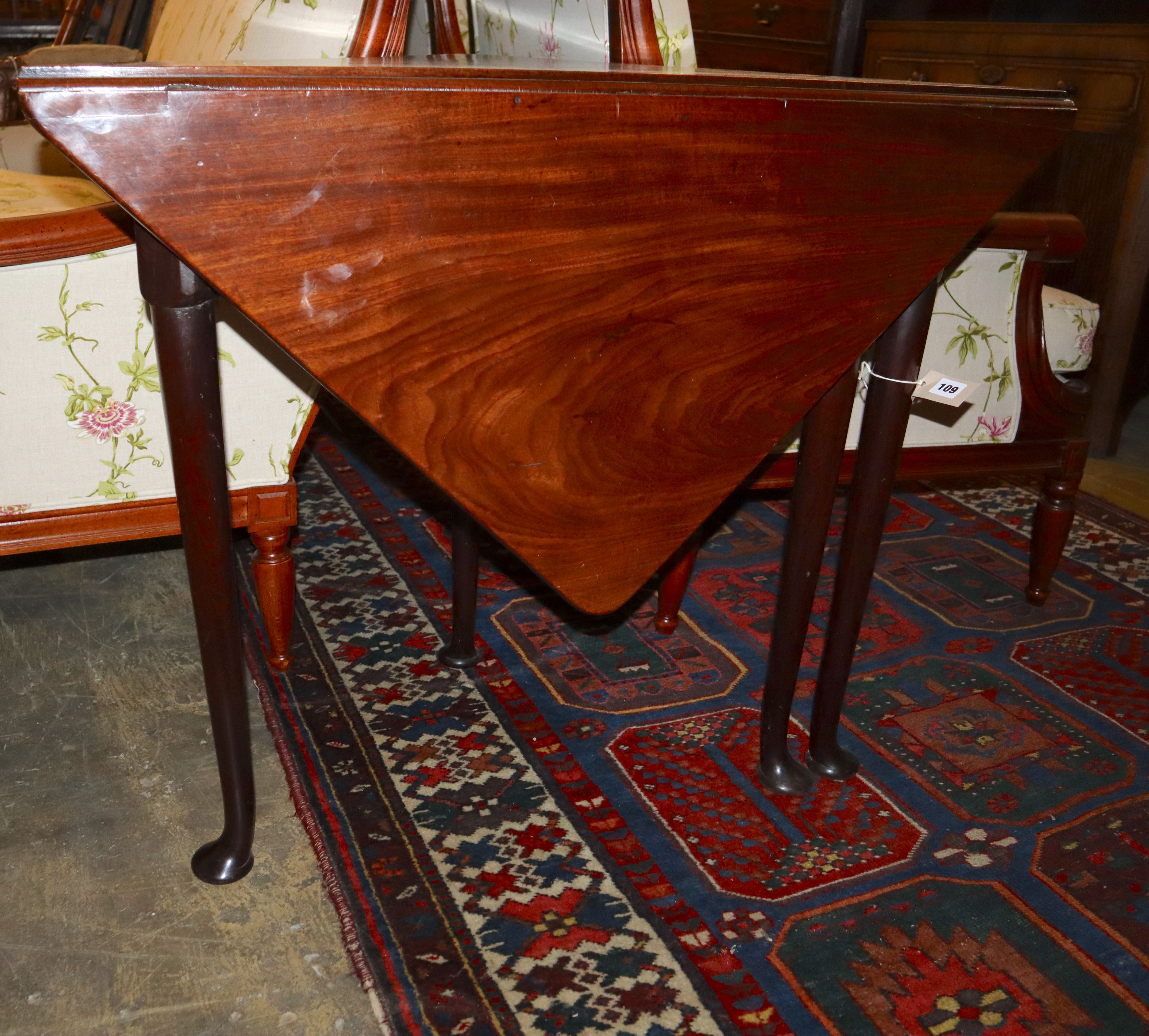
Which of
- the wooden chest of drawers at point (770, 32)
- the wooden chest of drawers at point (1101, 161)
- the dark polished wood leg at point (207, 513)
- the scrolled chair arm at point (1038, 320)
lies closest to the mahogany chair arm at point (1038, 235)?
the scrolled chair arm at point (1038, 320)

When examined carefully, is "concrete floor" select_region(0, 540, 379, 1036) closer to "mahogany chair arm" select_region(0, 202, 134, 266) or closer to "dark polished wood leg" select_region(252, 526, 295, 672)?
"dark polished wood leg" select_region(252, 526, 295, 672)

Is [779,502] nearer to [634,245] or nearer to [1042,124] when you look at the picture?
[1042,124]

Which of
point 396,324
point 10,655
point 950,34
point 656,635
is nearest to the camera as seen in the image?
point 396,324

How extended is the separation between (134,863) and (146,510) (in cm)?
41

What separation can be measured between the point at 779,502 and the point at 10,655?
1.37 meters

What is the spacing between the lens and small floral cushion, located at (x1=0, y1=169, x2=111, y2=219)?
1784 mm

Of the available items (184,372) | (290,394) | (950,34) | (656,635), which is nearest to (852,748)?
(656,635)

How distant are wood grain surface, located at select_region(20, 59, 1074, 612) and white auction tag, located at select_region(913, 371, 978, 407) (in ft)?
0.48

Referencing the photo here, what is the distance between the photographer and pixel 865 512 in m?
1.21

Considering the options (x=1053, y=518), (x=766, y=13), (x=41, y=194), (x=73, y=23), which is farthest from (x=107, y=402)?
(x=766, y=13)

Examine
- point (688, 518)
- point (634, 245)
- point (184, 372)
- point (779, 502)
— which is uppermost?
point (634, 245)

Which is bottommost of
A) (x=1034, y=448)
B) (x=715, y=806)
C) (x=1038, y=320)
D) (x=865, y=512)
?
(x=715, y=806)

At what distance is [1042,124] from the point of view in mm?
1043

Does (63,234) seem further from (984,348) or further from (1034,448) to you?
(1034,448)
